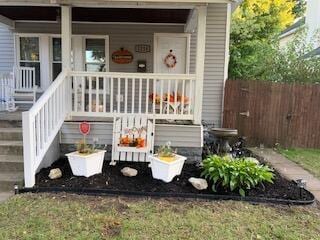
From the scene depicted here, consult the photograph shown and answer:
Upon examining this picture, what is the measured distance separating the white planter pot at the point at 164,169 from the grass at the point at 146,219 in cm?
55

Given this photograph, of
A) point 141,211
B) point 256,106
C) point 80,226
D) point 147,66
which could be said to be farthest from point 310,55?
point 80,226

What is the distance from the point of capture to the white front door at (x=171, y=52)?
8.33 metres

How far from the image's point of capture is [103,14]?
24.3ft

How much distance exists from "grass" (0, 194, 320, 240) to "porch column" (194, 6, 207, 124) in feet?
5.94

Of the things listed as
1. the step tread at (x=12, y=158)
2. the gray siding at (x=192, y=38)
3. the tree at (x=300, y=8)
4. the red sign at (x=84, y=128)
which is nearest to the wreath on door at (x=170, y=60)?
the gray siding at (x=192, y=38)

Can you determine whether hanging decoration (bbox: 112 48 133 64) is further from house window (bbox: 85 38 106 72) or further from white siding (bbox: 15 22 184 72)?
house window (bbox: 85 38 106 72)

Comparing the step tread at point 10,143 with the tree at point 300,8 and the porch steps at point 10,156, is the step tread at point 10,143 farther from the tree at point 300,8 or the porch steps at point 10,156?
the tree at point 300,8

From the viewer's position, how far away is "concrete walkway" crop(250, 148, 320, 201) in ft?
16.9

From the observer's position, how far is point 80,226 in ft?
11.7

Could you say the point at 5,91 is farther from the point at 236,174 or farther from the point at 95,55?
the point at 236,174

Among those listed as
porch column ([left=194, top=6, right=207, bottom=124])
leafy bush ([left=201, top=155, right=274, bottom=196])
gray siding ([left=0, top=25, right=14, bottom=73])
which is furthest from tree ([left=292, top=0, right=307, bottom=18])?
leafy bush ([left=201, top=155, right=274, bottom=196])

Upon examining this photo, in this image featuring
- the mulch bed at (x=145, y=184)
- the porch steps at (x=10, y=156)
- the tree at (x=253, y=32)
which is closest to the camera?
the mulch bed at (x=145, y=184)

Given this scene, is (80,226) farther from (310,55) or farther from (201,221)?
(310,55)

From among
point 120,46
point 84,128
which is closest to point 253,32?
point 120,46
